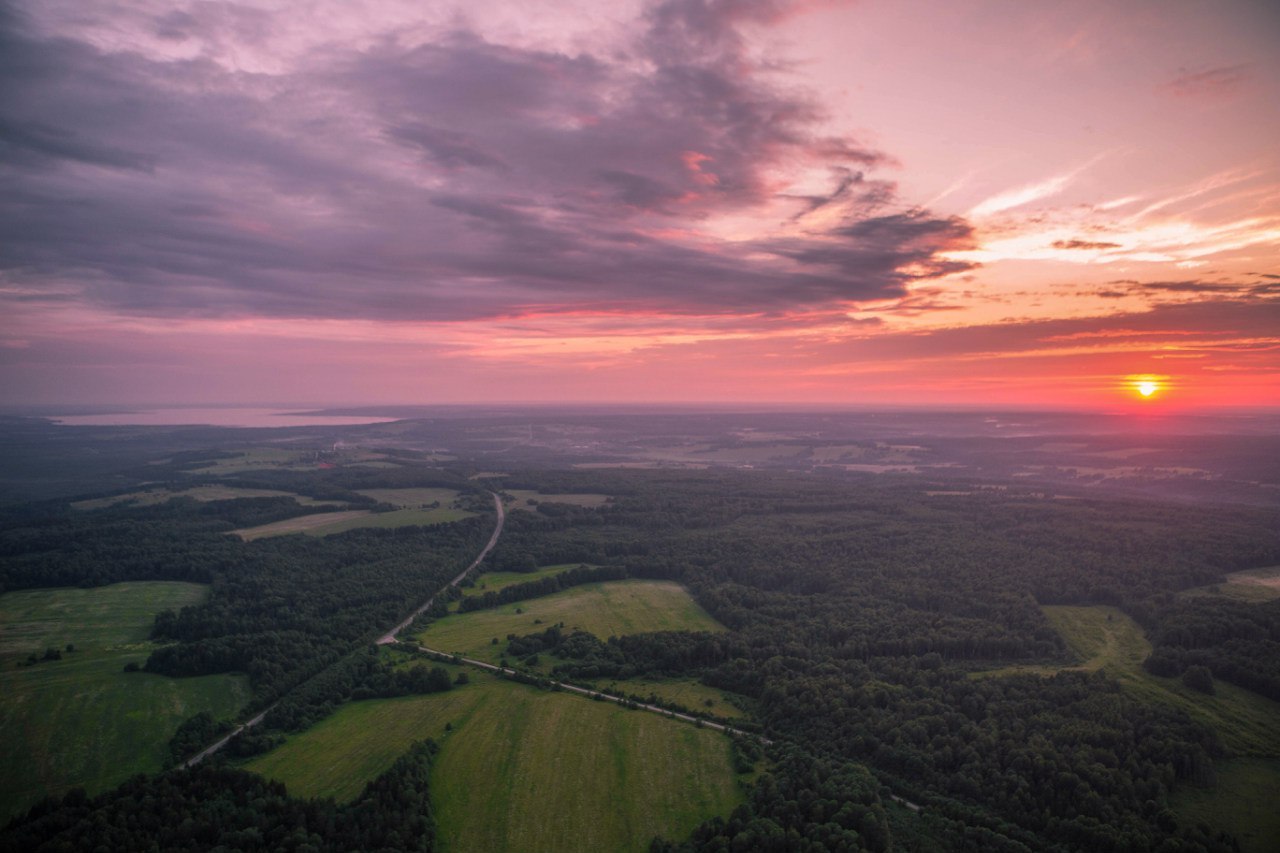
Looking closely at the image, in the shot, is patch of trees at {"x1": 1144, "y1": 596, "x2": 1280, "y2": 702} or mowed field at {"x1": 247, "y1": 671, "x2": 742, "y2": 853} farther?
patch of trees at {"x1": 1144, "y1": 596, "x2": 1280, "y2": 702}

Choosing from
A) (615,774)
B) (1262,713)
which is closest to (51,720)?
(615,774)

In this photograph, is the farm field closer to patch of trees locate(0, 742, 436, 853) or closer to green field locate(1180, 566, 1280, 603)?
patch of trees locate(0, 742, 436, 853)

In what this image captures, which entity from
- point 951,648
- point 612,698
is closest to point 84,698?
point 612,698

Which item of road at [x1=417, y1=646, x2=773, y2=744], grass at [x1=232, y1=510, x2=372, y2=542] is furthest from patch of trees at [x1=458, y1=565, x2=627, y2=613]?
grass at [x1=232, y1=510, x2=372, y2=542]

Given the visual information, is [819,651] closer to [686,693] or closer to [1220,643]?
[686,693]

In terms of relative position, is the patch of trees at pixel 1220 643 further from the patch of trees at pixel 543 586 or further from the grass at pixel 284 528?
the grass at pixel 284 528

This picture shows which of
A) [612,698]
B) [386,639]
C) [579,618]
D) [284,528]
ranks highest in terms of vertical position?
[284,528]
